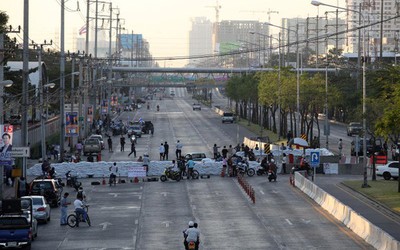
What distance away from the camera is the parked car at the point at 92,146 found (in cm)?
8650

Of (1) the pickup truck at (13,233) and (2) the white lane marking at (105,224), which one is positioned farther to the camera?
(2) the white lane marking at (105,224)

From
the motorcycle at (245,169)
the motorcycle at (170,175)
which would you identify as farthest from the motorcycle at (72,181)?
the motorcycle at (245,169)

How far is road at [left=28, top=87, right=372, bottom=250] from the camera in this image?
36625 mm

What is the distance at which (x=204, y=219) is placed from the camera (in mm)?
43469

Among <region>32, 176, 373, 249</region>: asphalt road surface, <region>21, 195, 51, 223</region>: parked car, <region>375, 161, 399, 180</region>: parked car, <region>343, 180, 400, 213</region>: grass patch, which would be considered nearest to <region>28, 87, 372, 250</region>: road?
<region>32, 176, 373, 249</region>: asphalt road surface

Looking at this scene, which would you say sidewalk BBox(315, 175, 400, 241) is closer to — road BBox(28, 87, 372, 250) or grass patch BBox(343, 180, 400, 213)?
grass patch BBox(343, 180, 400, 213)

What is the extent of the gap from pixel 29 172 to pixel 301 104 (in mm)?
44969

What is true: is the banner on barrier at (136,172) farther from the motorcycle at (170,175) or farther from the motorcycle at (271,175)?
the motorcycle at (271,175)

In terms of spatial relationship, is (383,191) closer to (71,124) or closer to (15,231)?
(15,231)

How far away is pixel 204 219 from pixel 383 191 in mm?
13895

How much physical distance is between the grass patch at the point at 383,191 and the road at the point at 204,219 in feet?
10.7

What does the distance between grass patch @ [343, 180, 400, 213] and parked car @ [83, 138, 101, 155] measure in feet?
100

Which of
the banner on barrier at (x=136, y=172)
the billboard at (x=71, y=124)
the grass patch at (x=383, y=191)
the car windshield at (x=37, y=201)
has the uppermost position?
the billboard at (x=71, y=124)

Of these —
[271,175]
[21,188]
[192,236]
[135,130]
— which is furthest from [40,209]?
[135,130]
